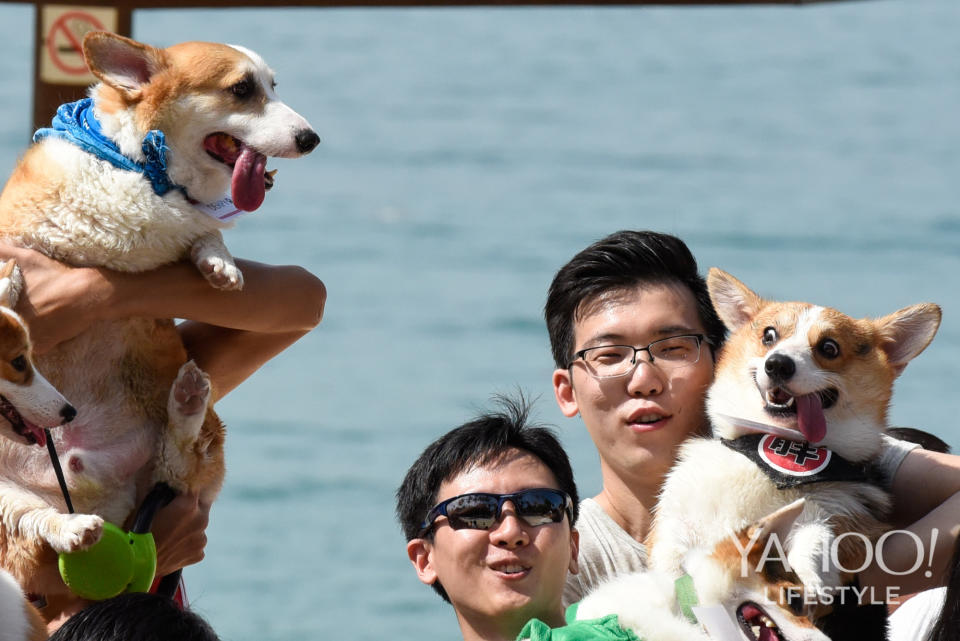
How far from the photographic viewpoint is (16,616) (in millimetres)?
2389

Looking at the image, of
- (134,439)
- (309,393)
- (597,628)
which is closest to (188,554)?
(134,439)

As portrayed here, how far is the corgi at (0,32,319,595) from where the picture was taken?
2811 millimetres

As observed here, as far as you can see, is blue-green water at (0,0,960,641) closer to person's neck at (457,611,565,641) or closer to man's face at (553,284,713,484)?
man's face at (553,284,713,484)

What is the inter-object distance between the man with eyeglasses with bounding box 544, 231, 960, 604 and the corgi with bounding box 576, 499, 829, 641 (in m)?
0.50

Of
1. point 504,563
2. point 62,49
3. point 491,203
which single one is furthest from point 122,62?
point 491,203

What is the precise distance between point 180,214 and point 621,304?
100cm

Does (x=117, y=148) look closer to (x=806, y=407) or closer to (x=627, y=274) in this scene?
(x=627, y=274)

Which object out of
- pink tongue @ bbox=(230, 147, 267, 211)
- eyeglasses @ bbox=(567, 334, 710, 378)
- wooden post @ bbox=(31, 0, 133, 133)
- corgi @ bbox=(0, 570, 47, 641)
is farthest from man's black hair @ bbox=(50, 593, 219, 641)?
wooden post @ bbox=(31, 0, 133, 133)

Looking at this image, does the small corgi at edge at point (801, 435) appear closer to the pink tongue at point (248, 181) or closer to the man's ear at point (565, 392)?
the man's ear at point (565, 392)

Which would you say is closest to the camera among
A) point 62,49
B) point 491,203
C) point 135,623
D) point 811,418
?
point 135,623

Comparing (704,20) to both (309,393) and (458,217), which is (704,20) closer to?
(458,217)

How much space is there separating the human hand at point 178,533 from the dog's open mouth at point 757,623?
3.94 ft

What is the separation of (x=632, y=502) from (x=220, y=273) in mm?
1080

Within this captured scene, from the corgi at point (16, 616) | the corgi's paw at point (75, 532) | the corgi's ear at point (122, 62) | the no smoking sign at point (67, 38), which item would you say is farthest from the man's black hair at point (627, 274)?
the no smoking sign at point (67, 38)
